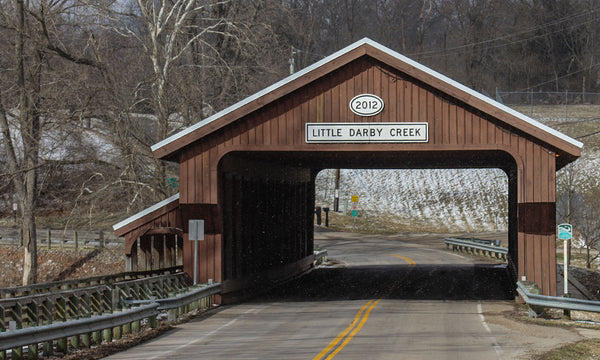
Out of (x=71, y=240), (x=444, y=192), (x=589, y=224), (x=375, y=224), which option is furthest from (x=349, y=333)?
(x=444, y=192)

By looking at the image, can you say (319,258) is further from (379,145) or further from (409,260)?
(379,145)

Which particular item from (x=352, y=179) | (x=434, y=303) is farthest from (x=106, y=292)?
(x=352, y=179)

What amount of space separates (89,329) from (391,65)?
37.3ft

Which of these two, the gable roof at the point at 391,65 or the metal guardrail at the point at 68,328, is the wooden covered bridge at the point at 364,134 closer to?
the gable roof at the point at 391,65

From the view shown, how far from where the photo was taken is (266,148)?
2138cm

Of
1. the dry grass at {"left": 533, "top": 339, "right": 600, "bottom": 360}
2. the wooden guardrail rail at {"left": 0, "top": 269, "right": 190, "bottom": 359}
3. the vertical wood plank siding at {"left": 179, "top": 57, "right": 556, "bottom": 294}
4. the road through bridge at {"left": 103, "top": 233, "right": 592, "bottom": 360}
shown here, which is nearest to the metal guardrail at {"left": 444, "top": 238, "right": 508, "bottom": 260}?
the road through bridge at {"left": 103, "top": 233, "right": 592, "bottom": 360}

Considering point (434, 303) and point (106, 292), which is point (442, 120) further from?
point (106, 292)

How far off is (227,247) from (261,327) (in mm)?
6317

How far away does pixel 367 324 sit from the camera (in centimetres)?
1684

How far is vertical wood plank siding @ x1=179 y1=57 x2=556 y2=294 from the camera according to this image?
2052cm

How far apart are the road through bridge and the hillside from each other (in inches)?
1238

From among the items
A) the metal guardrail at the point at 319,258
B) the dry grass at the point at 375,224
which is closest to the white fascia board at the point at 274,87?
the metal guardrail at the point at 319,258

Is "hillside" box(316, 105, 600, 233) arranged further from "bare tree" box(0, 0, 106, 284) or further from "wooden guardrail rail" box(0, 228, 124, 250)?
"bare tree" box(0, 0, 106, 284)

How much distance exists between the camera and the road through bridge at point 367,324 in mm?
13273
